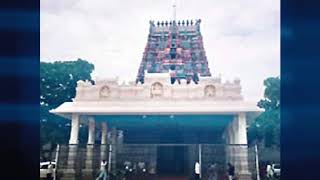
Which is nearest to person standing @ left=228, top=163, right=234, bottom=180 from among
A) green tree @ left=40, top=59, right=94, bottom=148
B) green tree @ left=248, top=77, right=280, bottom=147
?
→ green tree @ left=248, top=77, right=280, bottom=147

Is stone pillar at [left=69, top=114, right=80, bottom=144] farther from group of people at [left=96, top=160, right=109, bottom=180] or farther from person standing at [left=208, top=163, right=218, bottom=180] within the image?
person standing at [left=208, top=163, right=218, bottom=180]

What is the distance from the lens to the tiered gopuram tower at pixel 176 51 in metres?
21.4

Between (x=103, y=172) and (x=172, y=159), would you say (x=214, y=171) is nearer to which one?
(x=103, y=172)

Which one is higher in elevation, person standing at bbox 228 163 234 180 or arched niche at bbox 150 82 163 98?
arched niche at bbox 150 82 163 98

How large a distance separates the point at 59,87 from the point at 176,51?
5925mm

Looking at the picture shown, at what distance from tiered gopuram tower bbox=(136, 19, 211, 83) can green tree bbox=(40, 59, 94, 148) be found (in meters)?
2.60

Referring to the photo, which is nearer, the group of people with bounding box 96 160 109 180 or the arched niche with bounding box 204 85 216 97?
the group of people with bounding box 96 160 109 180

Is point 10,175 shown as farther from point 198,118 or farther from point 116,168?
point 198,118

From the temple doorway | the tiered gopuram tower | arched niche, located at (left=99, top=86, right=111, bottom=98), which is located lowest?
the temple doorway

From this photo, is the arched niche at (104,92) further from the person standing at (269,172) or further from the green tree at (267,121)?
the green tree at (267,121)

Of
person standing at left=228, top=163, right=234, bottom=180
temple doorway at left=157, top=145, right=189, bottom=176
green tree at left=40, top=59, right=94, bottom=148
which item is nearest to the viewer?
person standing at left=228, top=163, right=234, bottom=180

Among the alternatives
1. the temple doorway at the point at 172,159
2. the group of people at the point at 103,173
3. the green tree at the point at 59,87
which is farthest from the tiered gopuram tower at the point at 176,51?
the group of people at the point at 103,173

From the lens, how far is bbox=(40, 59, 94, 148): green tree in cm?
1761

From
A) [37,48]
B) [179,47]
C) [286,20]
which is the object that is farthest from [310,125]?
[179,47]
